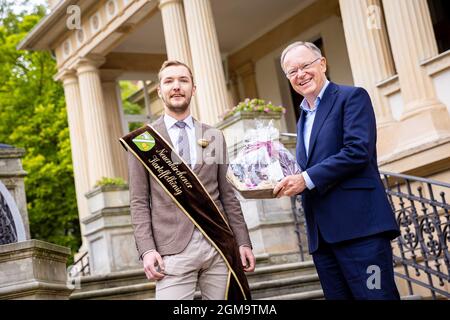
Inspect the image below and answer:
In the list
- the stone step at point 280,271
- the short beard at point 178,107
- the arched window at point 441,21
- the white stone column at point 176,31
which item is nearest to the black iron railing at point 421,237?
the stone step at point 280,271

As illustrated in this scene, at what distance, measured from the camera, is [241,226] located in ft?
13.5

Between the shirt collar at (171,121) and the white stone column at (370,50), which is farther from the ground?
the white stone column at (370,50)

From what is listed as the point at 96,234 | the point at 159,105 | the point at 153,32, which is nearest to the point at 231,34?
the point at 153,32

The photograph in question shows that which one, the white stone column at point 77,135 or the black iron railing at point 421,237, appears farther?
the white stone column at point 77,135

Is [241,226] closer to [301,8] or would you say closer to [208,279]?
[208,279]

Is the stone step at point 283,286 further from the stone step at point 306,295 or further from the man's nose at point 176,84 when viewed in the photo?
the man's nose at point 176,84

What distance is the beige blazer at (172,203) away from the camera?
3.87 meters

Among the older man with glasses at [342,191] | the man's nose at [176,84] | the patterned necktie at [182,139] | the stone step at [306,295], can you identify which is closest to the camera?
the older man with glasses at [342,191]

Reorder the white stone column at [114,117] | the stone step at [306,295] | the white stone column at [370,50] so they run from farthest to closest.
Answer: the white stone column at [114,117]
the white stone column at [370,50]
the stone step at [306,295]

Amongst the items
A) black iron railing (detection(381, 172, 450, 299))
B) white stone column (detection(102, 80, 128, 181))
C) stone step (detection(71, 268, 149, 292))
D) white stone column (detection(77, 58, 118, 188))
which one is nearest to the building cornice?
white stone column (detection(77, 58, 118, 188))

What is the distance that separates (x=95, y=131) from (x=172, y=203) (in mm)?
14749

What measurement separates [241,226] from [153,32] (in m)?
16.2

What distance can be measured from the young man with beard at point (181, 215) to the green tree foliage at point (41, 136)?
19272 mm

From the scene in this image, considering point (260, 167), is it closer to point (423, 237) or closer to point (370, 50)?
point (423, 237)
